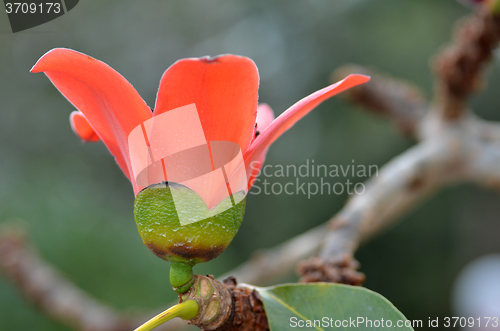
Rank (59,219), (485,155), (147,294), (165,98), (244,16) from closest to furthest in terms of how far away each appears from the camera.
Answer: (165,98) < (485,155) < (147,294) < (59,219) < (244,16)

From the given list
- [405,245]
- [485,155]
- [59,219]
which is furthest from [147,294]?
[405,245]

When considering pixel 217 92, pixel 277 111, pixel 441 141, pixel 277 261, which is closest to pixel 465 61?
pixel 441 141

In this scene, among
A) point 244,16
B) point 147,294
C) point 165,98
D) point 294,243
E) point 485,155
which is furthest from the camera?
point 244,16

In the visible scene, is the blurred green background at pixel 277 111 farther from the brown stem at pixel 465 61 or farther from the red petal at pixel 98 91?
the red petal at pixel 98 91

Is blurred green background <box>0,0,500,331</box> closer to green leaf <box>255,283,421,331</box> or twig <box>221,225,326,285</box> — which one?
twig <box>221,225,326,285</box>

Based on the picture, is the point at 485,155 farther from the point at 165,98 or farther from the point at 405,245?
the point at 405,245

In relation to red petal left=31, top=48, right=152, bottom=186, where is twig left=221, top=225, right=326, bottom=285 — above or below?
below

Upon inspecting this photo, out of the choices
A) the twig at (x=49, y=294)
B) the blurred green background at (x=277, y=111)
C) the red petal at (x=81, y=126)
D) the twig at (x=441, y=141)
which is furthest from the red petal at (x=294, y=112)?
the blurred green background at (x=277, y=111)

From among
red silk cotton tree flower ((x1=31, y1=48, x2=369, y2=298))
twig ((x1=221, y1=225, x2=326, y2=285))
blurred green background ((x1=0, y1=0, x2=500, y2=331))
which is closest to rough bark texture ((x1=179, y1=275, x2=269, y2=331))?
red silk cotton tree flower ((x1=31, y1=48, x2=369, y2=298))
